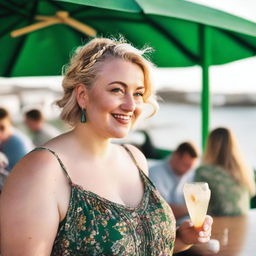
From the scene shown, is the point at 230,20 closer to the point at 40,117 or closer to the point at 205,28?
the point at 205,28

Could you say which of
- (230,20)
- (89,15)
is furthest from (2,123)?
(230,20)

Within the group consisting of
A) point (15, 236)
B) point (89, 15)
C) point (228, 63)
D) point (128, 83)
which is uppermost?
point (89, 15)

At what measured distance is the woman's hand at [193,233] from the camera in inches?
74.2

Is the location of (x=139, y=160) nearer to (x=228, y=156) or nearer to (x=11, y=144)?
(x=228, y=156)

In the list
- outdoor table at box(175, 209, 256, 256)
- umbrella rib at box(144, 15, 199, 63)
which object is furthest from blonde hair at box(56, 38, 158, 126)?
umbrella rib at box(144, 15, 199, 63)

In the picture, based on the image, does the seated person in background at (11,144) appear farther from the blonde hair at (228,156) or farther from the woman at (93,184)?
the woman at (93,184)

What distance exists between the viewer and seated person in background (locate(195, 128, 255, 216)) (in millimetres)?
3410

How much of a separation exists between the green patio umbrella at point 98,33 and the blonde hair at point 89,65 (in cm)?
211

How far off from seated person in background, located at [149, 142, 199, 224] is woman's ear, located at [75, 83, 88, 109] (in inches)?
80.6

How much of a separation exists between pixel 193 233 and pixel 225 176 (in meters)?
1.67

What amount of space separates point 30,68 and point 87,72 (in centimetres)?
377

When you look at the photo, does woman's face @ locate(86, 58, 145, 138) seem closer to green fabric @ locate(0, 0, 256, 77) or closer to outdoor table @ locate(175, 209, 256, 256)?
outdoor table @ locate(175, 209, 256, 256)

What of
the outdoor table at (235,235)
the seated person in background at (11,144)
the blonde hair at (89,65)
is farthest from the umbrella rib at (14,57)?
the blonde hair at (89,65)

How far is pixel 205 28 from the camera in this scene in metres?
4.03
